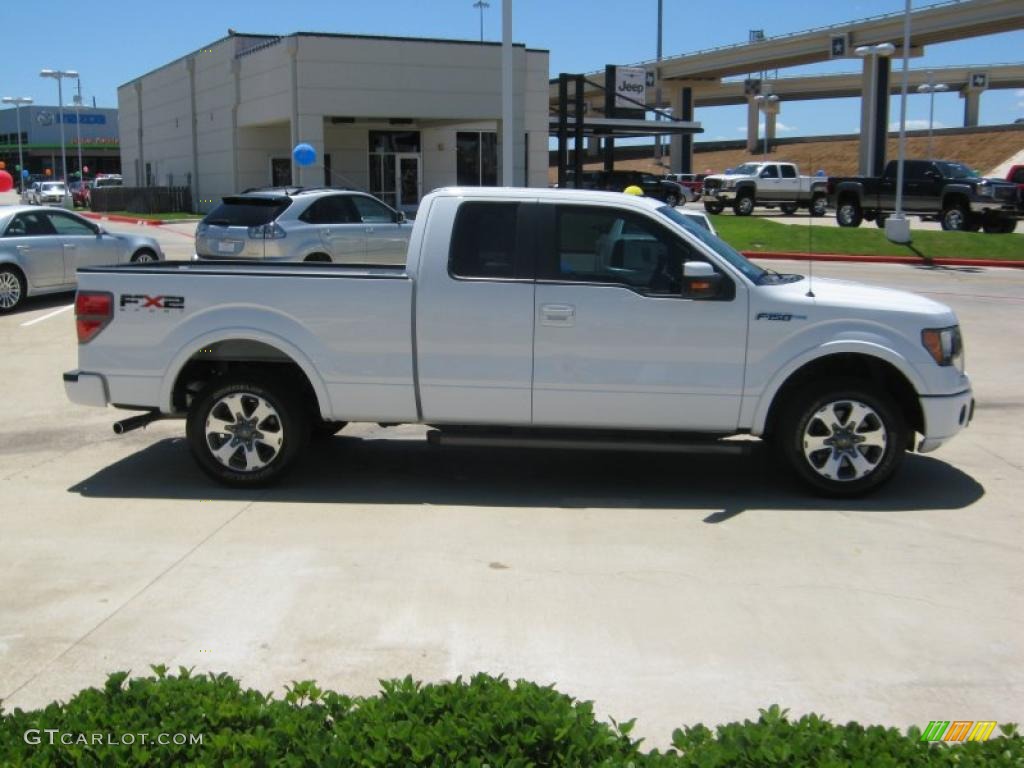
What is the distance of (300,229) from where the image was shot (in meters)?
16.8

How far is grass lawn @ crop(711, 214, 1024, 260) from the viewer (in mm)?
27062

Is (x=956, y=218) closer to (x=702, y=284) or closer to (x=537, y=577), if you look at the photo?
(x=702, y=284)

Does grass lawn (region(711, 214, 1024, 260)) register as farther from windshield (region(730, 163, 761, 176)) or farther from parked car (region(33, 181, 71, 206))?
parked car (region(33, 181, 71, 206))

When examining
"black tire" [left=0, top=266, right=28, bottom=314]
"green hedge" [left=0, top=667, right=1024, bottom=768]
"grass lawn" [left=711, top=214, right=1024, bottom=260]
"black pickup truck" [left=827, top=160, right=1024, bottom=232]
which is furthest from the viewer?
"black pickup truck" [left=827, top=160, right=1024, bottom=232]

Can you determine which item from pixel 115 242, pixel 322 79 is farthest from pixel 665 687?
pixel 322 79

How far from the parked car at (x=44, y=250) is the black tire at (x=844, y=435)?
41.1 ft

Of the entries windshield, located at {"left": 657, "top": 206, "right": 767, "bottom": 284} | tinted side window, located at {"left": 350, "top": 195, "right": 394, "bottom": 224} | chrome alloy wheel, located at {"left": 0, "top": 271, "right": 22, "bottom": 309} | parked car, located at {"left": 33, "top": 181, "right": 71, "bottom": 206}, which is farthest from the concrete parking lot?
parked car, located at {"left": 33, "top": 181, "right": 71, "bottom": 206}

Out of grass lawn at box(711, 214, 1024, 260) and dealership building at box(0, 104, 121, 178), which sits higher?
dealership building at box(0, 104, 121, 178)

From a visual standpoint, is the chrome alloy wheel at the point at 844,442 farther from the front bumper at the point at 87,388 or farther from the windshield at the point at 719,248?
the front bumper at the point at 87,388

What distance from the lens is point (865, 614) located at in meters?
Answer: 5.29

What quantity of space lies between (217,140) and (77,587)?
44.5 m

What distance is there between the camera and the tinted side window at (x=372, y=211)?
17.7 metres

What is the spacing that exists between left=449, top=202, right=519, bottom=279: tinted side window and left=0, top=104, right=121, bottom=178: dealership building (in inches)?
4330

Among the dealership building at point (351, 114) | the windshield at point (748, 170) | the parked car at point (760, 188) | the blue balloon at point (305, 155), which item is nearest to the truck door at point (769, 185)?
the parked car at point (760, 188)
